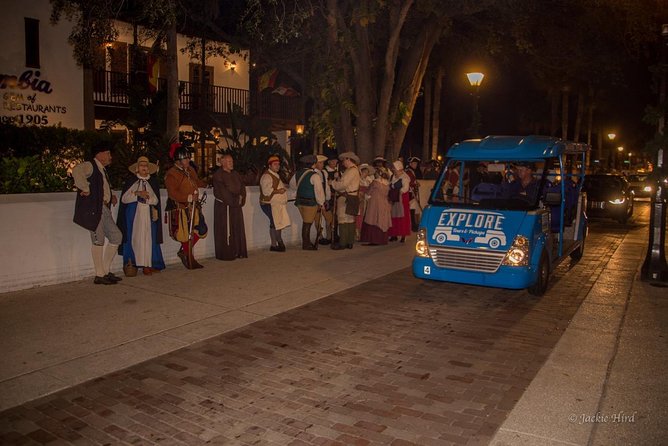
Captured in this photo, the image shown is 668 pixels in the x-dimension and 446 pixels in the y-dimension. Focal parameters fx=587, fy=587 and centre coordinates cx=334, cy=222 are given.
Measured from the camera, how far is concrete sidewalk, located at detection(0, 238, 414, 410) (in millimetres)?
5340

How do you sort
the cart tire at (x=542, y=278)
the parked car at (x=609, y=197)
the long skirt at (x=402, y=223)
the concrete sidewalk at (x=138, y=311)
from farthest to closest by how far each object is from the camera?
the parked car at (x=609, y=197), the long skirt at (x=402, y=223), the cart tire at (x=542, y=278), the concrete sidewalk at (x=138, y=311)

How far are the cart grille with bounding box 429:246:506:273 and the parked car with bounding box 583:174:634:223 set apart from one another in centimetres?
1254

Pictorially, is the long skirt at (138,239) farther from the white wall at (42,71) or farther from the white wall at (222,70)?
the white wall at (222,70)

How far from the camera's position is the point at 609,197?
60.7 feet

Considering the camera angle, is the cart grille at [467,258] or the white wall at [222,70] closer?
the cart grille at [467,258]

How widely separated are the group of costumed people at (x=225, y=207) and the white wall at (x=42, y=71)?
29.9 feet

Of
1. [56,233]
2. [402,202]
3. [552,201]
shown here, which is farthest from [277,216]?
[552,201]

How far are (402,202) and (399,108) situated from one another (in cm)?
381

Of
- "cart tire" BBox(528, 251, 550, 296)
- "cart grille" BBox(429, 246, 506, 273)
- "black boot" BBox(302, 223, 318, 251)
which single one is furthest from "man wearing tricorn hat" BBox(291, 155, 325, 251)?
"cart tire" BBox(528, 251, 550, 296)

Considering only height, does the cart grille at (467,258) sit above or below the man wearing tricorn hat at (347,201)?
below

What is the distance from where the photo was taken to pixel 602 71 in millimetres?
18391

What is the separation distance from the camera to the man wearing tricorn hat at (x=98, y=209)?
25.7 ft

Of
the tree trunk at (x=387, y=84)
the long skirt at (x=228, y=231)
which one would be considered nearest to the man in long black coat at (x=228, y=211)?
the long skirt at (x=228, y=231)

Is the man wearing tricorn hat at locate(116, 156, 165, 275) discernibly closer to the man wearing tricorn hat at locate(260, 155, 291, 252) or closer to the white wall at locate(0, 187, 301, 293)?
the white wall at locate(0, 187, 301, 293)
